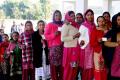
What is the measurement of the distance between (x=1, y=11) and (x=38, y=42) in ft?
23.0

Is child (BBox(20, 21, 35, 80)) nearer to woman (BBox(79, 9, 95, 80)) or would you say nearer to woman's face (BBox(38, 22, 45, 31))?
woman's face (BBox(38, 22, 45, 31))

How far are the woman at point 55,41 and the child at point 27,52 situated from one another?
1.09 feet

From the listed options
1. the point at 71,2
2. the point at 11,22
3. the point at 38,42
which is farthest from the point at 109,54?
the point at 11,22

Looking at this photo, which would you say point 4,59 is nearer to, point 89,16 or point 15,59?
point 15,59

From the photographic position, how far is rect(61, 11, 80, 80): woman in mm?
5629

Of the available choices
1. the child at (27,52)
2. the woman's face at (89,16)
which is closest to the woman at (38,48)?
the child at (27,52)

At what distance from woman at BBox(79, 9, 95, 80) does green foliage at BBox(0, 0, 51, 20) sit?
24.2 feet

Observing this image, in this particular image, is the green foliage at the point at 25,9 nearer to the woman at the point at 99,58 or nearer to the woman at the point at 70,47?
the woman at the point at 70,47

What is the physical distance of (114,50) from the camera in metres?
3.98

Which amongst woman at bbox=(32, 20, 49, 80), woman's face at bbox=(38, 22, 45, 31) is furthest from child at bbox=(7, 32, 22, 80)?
woman's face at bbox=(38, 22, 45, 31)

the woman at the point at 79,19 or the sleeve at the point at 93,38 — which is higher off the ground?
the woman at the point at 79,19

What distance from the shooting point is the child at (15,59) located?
6.29 m

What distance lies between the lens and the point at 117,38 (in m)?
4.01

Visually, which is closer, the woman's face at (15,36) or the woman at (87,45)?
the woman at (87,45)
